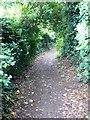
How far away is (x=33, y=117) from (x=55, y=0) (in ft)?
20.1

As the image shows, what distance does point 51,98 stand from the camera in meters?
4.43

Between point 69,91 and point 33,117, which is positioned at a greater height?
point 69,91

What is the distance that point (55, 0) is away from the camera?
23.3ft

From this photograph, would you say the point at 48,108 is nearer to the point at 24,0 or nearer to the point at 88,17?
the point at 88,17

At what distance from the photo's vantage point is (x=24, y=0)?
6848 mm

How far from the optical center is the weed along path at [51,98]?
3648 millimetres

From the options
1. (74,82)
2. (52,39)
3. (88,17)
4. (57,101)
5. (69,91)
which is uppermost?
(52,39)

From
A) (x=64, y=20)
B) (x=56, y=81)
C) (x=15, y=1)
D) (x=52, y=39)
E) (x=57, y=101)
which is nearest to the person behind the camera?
(x=57, y=101)

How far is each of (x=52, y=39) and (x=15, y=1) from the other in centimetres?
1298

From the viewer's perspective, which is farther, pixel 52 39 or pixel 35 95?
pixel 52 39

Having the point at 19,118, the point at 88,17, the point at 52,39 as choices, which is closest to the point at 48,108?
the point at 19,118

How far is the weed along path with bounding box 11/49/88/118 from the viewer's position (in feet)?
12.0

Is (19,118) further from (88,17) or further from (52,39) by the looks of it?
(52,39)

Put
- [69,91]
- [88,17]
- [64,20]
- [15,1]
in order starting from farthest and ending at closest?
[64,20] → [15,1] → [69,91] → [88,17]
